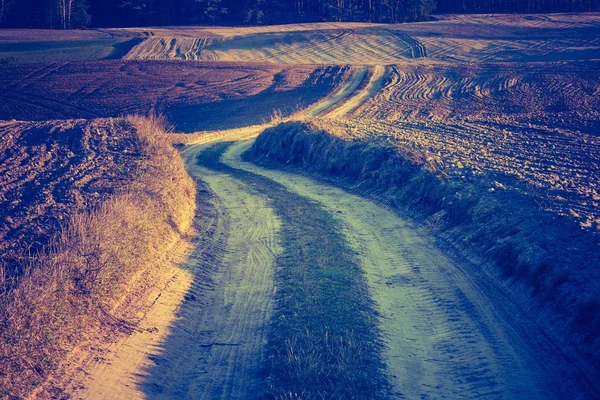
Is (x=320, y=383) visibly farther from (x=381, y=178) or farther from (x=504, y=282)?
(x=381, y=178)

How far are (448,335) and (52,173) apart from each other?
1447 cm

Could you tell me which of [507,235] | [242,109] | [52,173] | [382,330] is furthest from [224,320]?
[242,109]

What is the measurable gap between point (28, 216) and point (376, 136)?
14925mm

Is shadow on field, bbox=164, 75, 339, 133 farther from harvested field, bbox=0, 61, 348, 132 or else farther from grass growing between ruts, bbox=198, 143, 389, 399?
grass growing between ruts, bbox=198, 143, 389, 399

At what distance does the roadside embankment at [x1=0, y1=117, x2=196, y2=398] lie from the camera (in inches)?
331

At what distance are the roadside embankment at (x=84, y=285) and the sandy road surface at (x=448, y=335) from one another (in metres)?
4.48

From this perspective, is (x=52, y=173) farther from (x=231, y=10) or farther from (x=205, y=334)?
(x=231, y=10)

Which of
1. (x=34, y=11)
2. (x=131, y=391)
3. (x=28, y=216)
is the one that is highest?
(x=34, y=11)

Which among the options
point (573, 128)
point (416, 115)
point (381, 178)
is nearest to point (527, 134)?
point (573, 128)

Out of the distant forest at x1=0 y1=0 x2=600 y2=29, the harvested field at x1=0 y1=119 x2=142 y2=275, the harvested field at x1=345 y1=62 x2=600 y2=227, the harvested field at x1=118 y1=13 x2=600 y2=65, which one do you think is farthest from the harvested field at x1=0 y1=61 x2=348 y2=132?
the distant forest at x1=0 y1=0 x2=600 y2=29

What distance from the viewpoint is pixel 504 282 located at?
11867 millimetres

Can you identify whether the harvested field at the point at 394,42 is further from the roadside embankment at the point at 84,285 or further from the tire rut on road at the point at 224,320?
the roadside embankment at the point at 84,285

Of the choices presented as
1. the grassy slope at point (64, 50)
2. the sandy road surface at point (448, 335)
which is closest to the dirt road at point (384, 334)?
the sandy road surface at point (448, 335)

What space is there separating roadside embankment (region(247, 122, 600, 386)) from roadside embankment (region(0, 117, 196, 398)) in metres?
6.61
